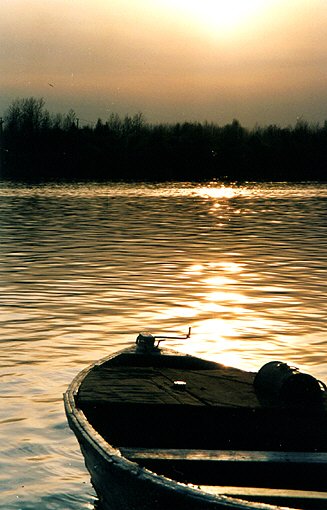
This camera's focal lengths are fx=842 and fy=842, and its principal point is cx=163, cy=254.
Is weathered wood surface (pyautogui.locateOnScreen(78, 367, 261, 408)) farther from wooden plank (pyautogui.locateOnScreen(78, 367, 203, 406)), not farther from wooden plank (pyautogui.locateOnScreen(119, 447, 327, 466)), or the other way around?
wooden plank (pyautogui.locateOnScreen(119, 447, 327, 466))

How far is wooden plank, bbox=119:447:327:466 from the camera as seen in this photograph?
7602 mm

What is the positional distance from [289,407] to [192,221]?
41.9 m

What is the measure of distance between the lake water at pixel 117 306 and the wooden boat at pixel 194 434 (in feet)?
3.15

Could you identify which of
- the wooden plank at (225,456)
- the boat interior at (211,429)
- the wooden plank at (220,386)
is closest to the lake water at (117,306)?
the boat interior at (211,429)

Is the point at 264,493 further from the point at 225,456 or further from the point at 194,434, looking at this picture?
the point at 194,434

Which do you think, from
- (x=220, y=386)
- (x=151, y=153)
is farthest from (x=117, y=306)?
(x=151, y=153)

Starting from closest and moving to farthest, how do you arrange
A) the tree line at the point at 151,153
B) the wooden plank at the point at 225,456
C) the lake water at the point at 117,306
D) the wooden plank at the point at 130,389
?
the wooden plank at the point at 225,456 → the wooden plank at the point at 130,389 → the lake water at the point at 117,306 → the tree line at the point at 151,153

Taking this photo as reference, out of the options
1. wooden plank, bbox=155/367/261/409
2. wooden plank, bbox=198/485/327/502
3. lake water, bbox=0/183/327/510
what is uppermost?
wooden plank, bbox=155/367/261/409

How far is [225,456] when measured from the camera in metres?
7.71

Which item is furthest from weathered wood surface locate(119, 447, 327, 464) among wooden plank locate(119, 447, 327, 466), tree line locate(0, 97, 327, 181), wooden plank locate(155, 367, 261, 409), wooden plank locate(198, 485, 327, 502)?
tree line locate(0, 97, 327, 181)

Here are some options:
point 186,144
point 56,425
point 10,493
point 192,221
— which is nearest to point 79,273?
point 56,425

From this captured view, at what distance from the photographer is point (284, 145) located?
124 meters

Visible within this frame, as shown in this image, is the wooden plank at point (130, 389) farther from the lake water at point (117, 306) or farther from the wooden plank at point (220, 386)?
the lake water at point (117, 306)

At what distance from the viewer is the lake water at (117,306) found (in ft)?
33.9
